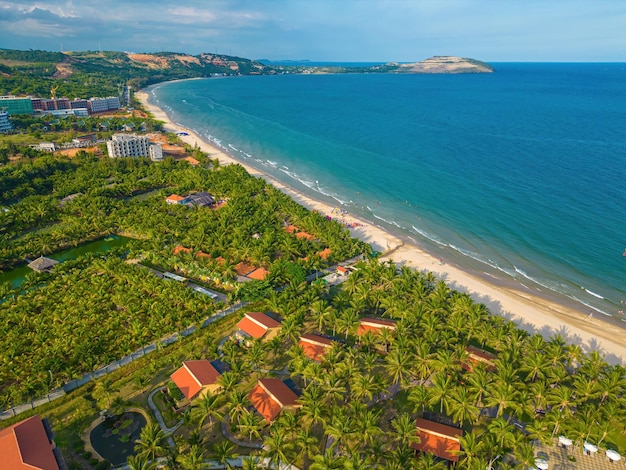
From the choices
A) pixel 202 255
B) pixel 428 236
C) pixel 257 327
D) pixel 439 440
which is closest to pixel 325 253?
pixel 202 255

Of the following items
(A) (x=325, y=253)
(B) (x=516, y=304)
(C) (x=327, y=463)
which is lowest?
(B) (x=516, y=304)

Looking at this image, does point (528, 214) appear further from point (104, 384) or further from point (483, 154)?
point (104, 384)

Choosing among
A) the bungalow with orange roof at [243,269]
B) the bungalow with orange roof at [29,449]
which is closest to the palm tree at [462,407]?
the bungalow with orange roof at [29,449]

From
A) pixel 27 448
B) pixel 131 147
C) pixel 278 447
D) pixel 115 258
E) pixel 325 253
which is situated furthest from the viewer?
pixel 131 147

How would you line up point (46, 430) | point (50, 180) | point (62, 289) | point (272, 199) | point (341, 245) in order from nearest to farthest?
point (46, 430) < point (62, 289) < point (341, 245) < point (272, 199) < point (50, 180)

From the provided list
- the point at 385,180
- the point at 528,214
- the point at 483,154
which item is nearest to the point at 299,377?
the point at 528,214

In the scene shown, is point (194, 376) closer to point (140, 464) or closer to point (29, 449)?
point (140, 464)

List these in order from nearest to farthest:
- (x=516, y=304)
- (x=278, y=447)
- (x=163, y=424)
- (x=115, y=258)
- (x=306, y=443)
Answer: (x=278, y=447), (x=306, y=443), (x=163, y=424), (x=516, y=304), (x=115, y=258)
